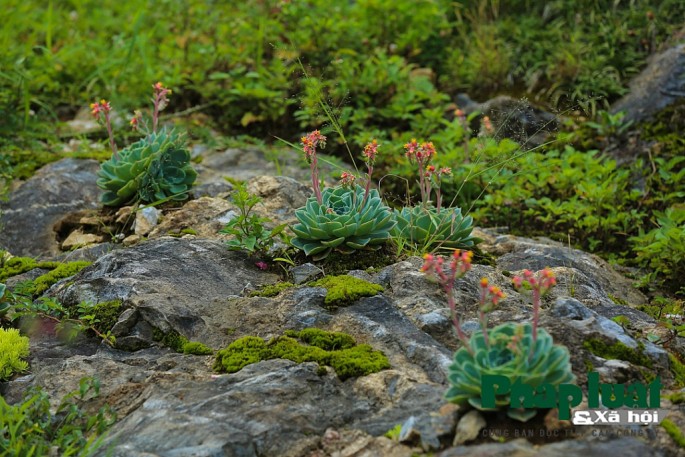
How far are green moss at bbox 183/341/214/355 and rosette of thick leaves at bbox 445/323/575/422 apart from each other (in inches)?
51.1

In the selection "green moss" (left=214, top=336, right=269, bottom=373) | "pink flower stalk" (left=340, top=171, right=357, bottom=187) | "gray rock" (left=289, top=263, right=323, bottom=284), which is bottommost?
"gray rock" (left=289, top=263, right=323, bottom=284)

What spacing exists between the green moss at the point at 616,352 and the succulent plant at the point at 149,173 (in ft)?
9.67

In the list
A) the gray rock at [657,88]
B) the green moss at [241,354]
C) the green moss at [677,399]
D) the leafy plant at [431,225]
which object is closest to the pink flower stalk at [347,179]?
the leafy plant at [431,225]

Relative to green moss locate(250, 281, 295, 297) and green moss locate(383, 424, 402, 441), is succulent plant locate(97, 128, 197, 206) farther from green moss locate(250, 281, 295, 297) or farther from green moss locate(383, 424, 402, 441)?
green moss locate(383, 424, 402, 441)

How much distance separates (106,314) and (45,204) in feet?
7.15

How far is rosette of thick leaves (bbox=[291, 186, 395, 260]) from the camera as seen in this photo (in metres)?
4.48

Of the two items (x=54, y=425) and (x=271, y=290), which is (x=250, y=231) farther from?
(x=54, y=425)

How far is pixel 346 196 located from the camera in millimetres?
4672

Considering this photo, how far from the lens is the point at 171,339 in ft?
13.0

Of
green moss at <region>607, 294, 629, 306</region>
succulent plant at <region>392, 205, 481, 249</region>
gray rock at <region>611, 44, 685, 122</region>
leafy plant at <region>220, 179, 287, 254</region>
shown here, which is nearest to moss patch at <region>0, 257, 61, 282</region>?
leafy plant at <region>220, 179, 287, 254</region>

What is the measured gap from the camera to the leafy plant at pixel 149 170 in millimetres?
5363

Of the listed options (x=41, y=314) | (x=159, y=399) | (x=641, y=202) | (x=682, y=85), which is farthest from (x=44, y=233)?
(x=682, y=85)

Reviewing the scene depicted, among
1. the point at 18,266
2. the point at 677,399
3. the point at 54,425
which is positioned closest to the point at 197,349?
the point at 54,425

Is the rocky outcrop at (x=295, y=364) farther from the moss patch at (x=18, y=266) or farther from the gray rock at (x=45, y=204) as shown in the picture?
the gray rock at (x=45, y=204)
